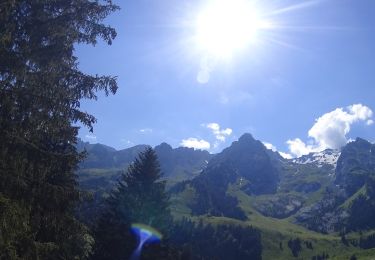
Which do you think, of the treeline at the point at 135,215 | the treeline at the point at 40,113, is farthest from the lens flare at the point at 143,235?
the treeline at the point at 40,113

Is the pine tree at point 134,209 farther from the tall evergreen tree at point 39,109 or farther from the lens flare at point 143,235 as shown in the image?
the tall evergreen tree at point 39,109

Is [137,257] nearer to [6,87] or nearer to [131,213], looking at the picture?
[131,213]

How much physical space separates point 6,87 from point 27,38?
283 cm

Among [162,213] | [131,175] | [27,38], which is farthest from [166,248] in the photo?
[27,38]

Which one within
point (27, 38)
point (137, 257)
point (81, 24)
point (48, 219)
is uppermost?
point (81, 24)

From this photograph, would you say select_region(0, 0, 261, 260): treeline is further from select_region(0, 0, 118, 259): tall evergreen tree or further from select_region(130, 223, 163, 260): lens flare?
select_region(130, 223, 163, 260): lens flare

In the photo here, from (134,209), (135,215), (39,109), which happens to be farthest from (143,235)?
(39,109)

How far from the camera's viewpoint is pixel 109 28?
809 inches

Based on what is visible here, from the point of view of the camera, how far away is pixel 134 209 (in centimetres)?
5300

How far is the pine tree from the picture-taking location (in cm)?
4334

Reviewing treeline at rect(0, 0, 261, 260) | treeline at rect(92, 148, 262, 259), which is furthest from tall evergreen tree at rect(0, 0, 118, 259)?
treeline at rect(92, 148, 262, 259)

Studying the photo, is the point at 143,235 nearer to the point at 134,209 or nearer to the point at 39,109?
the point at 134,209

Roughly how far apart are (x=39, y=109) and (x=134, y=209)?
37101 mm

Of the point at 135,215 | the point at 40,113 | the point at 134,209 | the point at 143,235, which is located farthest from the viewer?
the point at 134,209
